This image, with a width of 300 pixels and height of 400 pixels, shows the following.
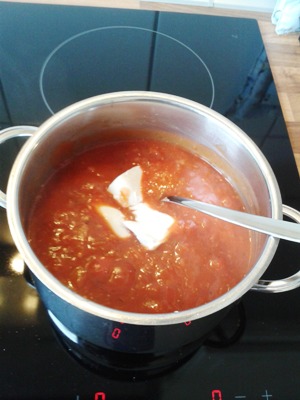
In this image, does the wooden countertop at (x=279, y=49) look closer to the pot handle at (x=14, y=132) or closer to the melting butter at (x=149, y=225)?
the melting butter at (x=149, y=225)

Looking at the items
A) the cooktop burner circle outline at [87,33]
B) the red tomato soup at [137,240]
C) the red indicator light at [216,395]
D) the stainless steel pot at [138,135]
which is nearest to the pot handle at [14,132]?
the stainless steel pot at [138,135]

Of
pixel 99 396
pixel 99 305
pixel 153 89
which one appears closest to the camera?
pixel 99 305

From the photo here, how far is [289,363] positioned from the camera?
0.76m

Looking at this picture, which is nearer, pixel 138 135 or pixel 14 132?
pixel 14 132

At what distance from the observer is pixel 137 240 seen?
2.52 feet

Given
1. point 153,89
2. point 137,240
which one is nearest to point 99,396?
point 137,240

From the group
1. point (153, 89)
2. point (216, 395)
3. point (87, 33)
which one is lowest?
point (216, 395)

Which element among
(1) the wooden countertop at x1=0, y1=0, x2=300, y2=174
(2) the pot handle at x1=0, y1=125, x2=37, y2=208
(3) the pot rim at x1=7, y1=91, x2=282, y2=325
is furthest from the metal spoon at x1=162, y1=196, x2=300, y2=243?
(1) the wooden countertop at x1=0, y1=0, x2=300, y2=174

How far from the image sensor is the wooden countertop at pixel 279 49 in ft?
3.58

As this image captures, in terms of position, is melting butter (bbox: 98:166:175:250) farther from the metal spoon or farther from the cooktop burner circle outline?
the cooktop burner circle outline

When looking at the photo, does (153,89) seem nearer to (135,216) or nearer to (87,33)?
(87,33)

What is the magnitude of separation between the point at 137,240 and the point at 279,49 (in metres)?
0.73

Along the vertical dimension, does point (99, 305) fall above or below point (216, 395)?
above

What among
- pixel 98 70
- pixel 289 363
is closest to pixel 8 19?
pixel 98 70
